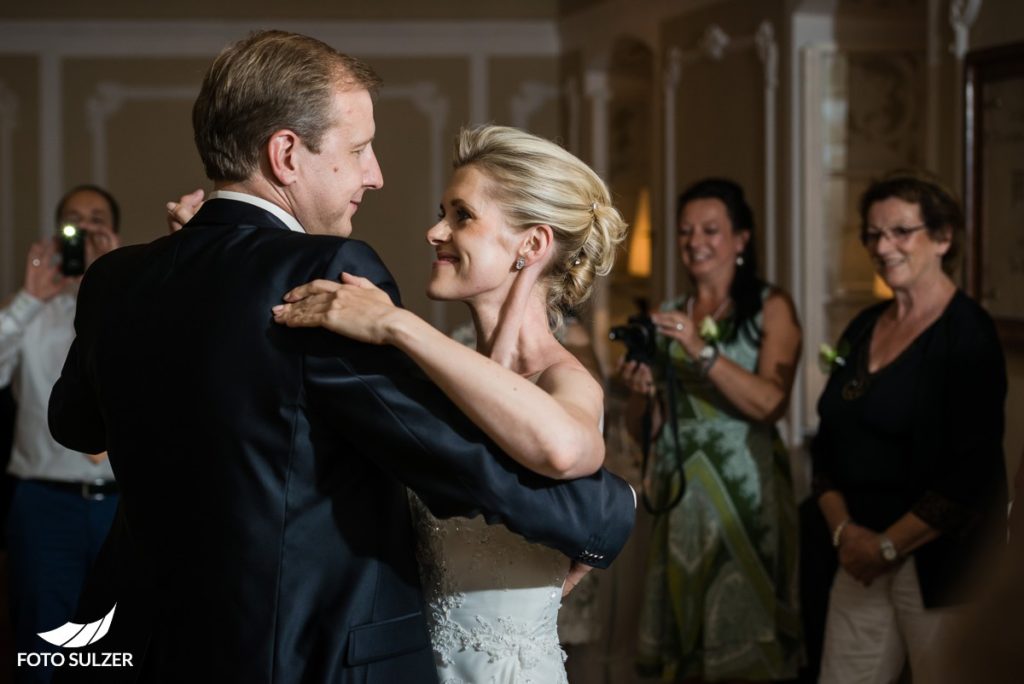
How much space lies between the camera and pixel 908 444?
3.03m

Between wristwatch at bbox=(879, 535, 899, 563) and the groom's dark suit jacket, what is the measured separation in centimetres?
150

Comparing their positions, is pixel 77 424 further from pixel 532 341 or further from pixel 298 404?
pixel 532 341

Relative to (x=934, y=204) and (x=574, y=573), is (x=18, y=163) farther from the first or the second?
(x=574, y=573)

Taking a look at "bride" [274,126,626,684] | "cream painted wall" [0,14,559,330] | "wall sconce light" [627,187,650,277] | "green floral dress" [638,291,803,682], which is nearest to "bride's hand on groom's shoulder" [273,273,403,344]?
"bride" [274,126,626,684]

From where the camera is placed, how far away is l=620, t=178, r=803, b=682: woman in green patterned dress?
3746mm

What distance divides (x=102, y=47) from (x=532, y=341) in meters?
7.43

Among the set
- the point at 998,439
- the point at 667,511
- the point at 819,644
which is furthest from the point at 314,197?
the point at 819,644

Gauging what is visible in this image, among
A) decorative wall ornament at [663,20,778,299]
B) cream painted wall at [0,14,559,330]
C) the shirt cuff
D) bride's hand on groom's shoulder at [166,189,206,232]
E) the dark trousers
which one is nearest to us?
bride's hand on groom's shoulder at [166,189,206,232]

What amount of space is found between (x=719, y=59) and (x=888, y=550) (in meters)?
3.78

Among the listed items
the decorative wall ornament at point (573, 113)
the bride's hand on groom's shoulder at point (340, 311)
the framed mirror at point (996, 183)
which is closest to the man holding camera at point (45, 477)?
the bride's hand on groom's shoulder at point (340, 311)

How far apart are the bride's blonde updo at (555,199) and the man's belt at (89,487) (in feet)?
5.77

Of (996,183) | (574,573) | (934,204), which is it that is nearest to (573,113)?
(996,183)

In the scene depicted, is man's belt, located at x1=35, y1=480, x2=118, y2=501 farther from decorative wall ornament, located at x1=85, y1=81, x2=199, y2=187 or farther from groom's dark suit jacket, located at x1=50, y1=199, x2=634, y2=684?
decorative wall ornament, located at x1=85, y1=81, x2=199, y2=187

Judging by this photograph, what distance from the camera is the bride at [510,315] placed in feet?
6.41
